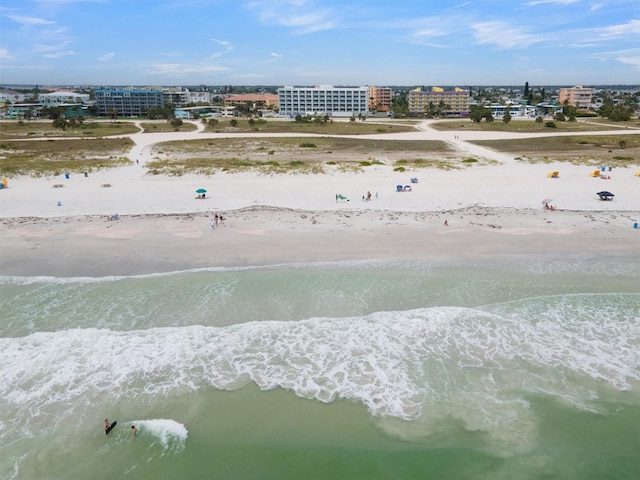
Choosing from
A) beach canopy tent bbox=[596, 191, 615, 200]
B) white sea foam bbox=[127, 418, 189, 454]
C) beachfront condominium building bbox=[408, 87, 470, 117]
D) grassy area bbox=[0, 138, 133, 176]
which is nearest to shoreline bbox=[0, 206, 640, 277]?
beach canopy tent bbox=[596, 191, 615, 200]

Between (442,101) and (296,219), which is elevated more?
(442,101)

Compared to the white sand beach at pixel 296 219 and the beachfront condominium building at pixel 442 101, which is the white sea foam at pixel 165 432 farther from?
the beachfront condominium building at pixel 442 101

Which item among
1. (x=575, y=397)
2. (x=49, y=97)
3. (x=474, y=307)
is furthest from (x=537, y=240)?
(x=49, y=97)

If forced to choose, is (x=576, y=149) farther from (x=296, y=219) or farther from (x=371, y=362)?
(x=371, y=362)

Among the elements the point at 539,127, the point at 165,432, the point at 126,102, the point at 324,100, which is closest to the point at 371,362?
the point at 165,432

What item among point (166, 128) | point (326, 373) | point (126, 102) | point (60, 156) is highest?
point (126, 102)

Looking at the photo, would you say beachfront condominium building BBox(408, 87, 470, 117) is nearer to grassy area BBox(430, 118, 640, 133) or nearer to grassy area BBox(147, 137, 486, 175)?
grassy area BBox(430, 118, 640, 133)

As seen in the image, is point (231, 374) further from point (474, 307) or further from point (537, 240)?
point (537, 240)
